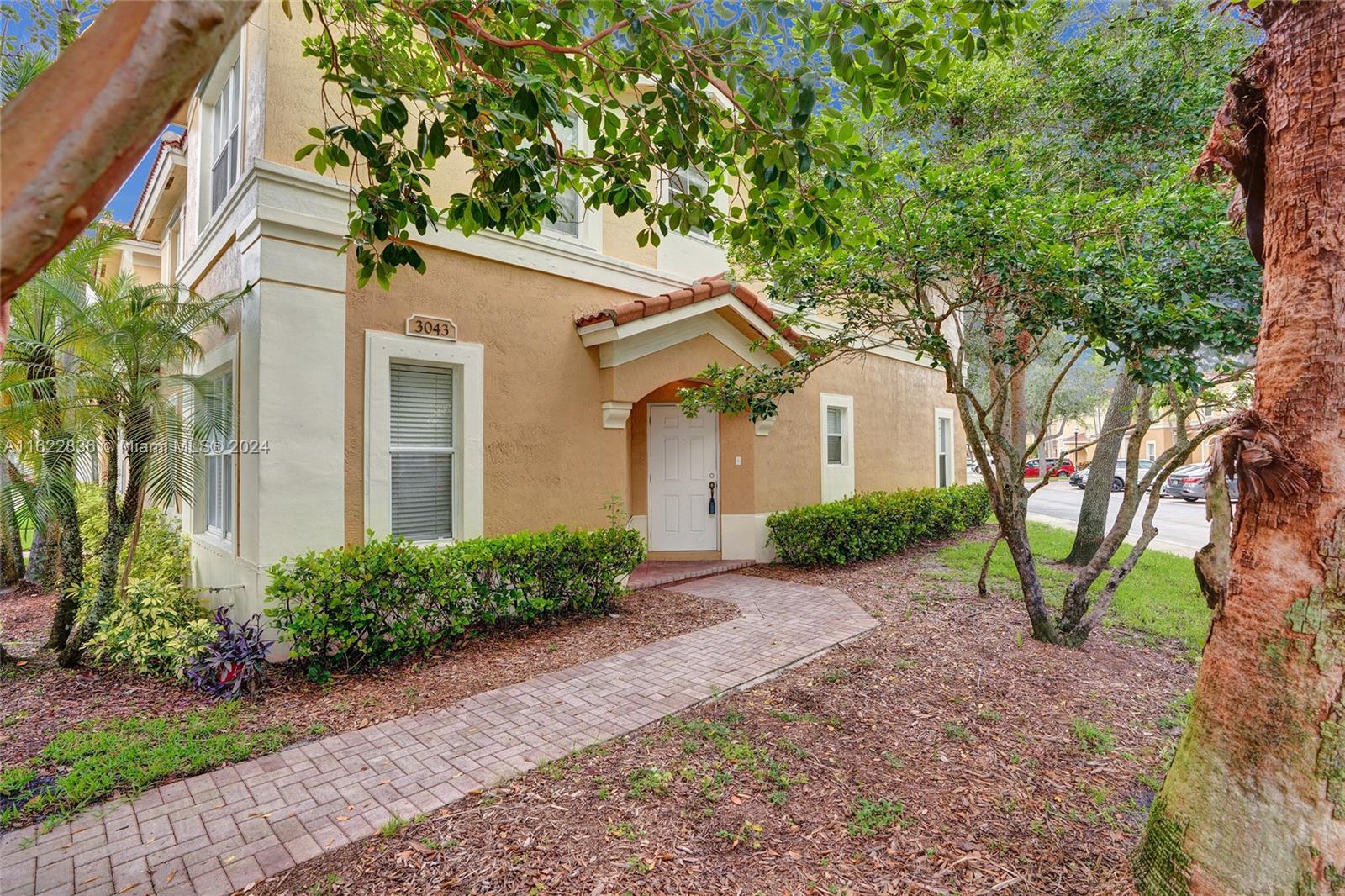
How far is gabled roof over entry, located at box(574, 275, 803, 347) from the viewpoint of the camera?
7211 millimetres

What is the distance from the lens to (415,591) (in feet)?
17.3

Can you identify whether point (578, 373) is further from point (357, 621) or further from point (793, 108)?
point (793, 108)

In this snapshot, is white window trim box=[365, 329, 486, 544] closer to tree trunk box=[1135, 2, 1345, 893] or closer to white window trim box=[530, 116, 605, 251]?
white window trim box=[530, 116, 605, 251]

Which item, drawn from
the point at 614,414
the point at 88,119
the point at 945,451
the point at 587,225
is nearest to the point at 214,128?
the point at 587,225

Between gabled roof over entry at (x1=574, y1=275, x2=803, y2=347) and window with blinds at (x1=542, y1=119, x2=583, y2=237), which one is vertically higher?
window with blinds at (x1=542, y1=119, x2=583, y2=237)

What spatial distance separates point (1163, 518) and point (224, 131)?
23911 mm

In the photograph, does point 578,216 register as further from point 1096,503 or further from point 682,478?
point 1096,503

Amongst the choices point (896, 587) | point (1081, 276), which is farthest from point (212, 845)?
point (896, 587)

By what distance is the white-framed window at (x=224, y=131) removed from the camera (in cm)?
651

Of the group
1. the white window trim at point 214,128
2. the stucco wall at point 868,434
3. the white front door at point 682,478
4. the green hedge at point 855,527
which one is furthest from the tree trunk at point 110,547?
the green hedge at point 855,527

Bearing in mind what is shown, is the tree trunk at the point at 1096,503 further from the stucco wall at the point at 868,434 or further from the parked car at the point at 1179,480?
the parked car at the point at 1179,480

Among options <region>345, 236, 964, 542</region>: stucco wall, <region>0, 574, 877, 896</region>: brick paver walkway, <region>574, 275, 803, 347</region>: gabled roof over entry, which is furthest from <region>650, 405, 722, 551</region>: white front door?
<region>0, 574, 877, 896</region>: brick paver walkway

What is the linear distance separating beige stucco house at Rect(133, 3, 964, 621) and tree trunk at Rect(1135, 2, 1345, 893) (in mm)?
5735

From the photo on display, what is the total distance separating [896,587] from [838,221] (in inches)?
219
